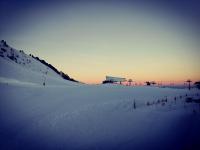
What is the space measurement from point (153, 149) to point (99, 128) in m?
4.92

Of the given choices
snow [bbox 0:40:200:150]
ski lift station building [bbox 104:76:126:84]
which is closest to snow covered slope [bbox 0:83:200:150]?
snow [bbox 0:40:200:150]

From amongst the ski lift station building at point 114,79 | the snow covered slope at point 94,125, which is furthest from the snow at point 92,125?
the ski lift station building at point 114,79

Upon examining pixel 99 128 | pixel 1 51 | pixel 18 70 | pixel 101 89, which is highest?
pixel 1 51

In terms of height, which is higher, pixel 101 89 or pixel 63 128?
pixel 101 89

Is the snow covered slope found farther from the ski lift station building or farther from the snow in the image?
the ski lift station building

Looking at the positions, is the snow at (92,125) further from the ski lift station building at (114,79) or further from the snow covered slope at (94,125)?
the ski lift station building at (114,79)

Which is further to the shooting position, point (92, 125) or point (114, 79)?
point (114, 79)

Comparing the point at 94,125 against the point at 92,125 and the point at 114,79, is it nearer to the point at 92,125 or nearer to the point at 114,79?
the point at 92,125

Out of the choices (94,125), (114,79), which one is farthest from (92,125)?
(114,79)

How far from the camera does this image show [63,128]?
1706 cm

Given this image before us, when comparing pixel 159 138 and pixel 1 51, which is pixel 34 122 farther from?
pixel 1 51

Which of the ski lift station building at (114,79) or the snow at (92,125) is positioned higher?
the ski lift station building at (114,79)

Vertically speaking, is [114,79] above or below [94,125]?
above

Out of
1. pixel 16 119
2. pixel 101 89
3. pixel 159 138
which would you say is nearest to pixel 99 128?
pixel 159 138
